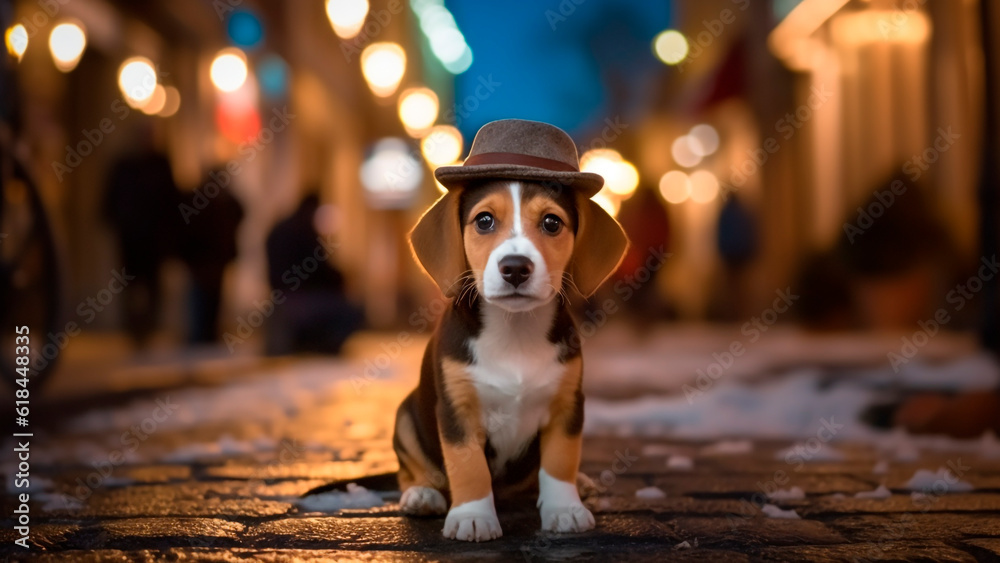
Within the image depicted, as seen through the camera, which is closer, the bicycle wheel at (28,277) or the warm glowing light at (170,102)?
the bicycle wheel at (28,277)

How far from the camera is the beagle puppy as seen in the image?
2.33m

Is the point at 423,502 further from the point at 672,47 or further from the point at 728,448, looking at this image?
the point at 672,47

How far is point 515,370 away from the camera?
2359mm

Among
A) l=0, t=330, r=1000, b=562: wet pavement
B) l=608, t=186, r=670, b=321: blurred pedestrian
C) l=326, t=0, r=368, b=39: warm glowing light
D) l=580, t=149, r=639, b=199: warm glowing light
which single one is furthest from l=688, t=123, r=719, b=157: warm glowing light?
l=0, t=330, r=1000, b=562: wet pavement

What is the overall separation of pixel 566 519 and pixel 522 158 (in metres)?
1.07

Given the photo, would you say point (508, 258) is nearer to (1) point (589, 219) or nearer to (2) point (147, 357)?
(1) point (589, 219)

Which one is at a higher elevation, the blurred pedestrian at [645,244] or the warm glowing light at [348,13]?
the warm glowing light at [348,13]

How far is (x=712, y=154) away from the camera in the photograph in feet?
63.3

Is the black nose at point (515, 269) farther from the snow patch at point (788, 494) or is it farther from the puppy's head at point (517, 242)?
the snow patch at point (788, 494)

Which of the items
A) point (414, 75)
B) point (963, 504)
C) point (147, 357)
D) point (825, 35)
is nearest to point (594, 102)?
point (414, 75)

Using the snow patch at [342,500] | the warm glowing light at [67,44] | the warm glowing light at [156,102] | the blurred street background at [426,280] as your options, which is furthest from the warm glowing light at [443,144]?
the snow patch at [342,500]

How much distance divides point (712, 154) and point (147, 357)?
572 inches

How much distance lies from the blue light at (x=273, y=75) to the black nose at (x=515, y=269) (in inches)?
523

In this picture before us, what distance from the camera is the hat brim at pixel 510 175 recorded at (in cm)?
231
